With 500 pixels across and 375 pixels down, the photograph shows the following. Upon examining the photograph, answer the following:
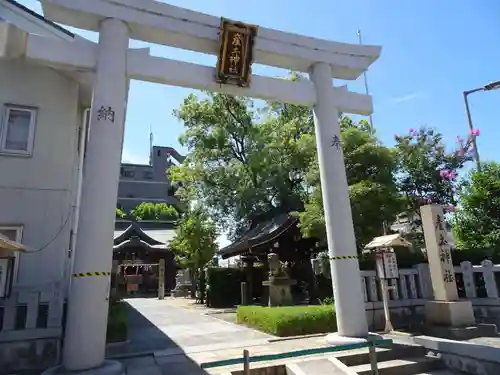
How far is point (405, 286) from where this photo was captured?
386 inches

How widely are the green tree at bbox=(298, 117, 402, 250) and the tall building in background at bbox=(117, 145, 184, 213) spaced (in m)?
38.4

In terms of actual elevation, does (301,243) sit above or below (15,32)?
below

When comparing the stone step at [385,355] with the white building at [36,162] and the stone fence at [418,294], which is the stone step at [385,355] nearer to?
the stone fence at [418,294]

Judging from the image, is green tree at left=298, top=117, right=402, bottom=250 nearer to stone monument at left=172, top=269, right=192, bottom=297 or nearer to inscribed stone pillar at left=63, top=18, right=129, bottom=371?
inscribed stone pillar at left=63, top=18, right=129, bottom=371

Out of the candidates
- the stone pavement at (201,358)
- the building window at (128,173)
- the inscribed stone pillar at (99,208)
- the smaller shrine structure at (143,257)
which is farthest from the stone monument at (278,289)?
the building window at (128,173)

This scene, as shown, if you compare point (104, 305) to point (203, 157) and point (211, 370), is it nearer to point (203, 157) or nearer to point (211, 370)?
point (211, 370)

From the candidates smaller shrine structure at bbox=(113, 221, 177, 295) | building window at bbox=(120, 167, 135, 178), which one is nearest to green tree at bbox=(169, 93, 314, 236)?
smaller shrine structure at bbox=(113, 221, 177, 295)

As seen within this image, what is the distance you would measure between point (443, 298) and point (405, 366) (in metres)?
2.87

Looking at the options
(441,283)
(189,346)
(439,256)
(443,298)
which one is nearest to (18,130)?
(189,346)

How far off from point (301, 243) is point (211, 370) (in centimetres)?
1119

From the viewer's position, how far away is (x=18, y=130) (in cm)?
807

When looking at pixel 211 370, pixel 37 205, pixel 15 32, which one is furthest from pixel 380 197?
pixel 15 32

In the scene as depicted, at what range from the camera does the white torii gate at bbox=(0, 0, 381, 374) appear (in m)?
6.00

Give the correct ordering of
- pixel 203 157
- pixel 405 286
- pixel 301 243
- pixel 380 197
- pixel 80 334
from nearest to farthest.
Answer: pixel 80 334
pixel 405 286
pixel 380 197
pixel 301 243
pixel 203 157
